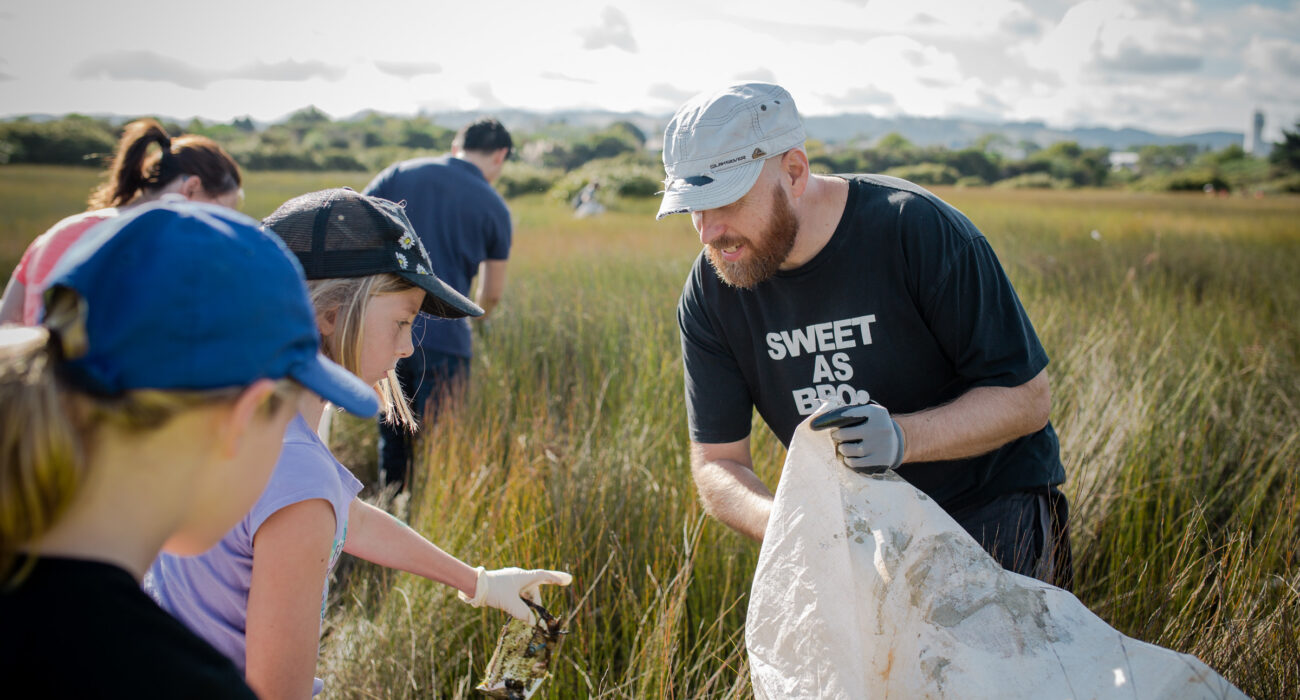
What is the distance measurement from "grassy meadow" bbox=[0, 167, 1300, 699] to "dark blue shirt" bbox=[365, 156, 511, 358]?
0.51 meters

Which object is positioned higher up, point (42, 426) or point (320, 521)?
point (42, 426)

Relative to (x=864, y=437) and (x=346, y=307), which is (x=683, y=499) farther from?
(x=346, y=307)

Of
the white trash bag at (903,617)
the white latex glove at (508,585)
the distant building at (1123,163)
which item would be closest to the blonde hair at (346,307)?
the white latex glove at (508,585)

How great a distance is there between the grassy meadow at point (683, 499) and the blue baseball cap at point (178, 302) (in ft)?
4.17

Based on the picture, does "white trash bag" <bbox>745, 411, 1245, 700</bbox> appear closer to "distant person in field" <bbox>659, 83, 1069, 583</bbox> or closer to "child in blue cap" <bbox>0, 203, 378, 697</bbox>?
"distant person in field" <bbox>659, 83, 1069, 583</bbox>

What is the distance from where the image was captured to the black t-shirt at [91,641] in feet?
2.12

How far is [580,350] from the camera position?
5.11 metres

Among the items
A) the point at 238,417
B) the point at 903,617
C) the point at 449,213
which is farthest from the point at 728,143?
the point at 449,213

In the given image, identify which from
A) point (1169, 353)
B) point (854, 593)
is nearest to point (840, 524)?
point (854, 593)

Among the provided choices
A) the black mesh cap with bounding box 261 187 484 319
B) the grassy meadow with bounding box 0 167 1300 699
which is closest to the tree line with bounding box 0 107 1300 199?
the grassy meadow with bounding box 0 167 1300 699

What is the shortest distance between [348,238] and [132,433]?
2.78 feet

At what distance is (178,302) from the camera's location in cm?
74

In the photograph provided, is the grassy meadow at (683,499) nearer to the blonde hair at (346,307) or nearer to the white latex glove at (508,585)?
the white latex glove at (508,585)

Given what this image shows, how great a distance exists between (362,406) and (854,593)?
971 mm
